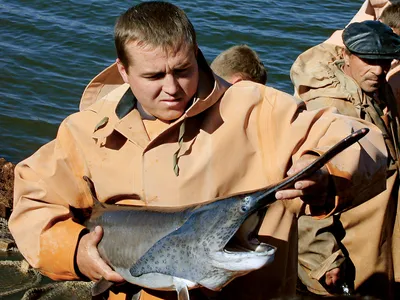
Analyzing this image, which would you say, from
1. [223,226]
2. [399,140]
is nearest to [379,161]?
[223,226]

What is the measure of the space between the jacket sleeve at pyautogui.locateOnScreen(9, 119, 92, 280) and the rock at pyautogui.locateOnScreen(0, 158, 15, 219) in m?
3.31

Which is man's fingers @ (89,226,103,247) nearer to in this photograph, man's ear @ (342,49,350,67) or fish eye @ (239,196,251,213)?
fish eye @ (239,196,251,213)

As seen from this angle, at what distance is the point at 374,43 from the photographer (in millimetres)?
5543

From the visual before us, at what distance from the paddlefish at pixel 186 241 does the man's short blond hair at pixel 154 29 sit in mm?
661

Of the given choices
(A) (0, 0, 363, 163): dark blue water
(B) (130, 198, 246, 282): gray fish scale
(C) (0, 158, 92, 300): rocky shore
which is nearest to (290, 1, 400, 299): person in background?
(C) (0, 158, 92, 300): rocky shore

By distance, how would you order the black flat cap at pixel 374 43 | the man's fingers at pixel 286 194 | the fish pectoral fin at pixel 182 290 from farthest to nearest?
the black flat cap at pixel 374 43 < the fish pectoral fin at pixel 182 290 < the man's fingers at pixel 286 194

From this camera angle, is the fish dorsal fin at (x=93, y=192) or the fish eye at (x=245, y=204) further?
the fish dorsal fin at (x=93, y=192)

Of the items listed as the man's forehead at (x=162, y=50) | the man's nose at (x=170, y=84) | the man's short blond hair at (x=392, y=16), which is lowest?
the man's short blond hair at (x=392, y=16)

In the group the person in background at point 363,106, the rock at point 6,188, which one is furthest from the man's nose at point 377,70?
the rock at point 6,188

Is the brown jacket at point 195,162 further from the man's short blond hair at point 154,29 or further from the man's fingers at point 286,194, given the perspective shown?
the man's fingers at point 286,194

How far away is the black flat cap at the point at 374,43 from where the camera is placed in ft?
18.1

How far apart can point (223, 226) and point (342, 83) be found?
9.44 ft

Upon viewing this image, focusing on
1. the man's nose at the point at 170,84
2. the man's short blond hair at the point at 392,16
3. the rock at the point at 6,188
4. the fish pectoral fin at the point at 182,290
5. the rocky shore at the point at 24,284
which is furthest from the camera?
the rock at the point at 6,188

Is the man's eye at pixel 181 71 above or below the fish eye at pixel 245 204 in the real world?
above
